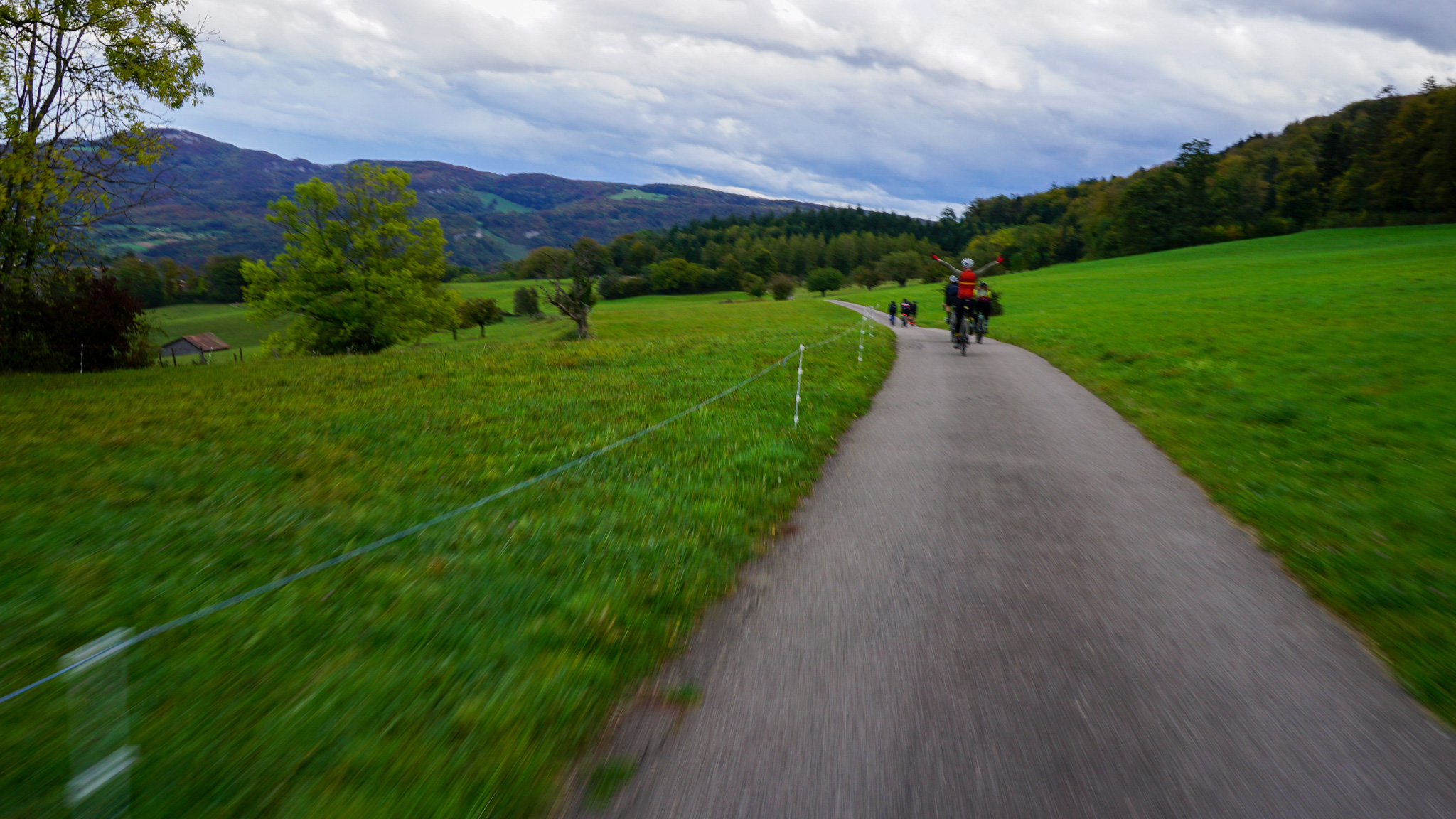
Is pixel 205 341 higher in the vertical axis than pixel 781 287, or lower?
lower

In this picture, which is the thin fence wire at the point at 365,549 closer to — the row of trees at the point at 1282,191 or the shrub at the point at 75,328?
the shrub at the point at 75,328

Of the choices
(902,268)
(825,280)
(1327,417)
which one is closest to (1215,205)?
(902,268)

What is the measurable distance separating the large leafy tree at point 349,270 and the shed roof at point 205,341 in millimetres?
41247

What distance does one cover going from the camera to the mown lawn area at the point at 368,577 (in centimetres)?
314

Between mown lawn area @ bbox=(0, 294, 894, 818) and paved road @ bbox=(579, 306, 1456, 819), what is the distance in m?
0.65

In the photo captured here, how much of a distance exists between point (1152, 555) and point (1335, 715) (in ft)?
7.35

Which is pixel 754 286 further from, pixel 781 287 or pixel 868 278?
pixel 868 278

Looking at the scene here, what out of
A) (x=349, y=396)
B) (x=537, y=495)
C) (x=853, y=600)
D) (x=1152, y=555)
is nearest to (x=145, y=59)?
(x=349, y=396)

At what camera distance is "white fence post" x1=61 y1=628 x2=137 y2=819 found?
2.46 meters

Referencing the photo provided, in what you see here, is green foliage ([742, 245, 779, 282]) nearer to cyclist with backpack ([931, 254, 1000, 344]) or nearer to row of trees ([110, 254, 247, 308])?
row of trees ([110, 254, 247, 308])

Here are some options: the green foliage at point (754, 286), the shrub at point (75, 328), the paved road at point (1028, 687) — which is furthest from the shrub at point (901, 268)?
the paved road at point (1028, 687)

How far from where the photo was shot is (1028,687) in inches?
155

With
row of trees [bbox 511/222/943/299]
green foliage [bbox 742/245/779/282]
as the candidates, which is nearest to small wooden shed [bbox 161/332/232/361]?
row of trees [bbox 511/222/943/299]

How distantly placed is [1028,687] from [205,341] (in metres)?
94.5
